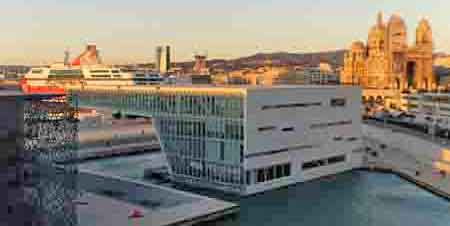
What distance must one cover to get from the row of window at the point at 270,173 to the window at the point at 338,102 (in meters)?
4.57

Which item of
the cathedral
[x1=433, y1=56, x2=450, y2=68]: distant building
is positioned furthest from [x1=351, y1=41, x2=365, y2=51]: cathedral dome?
[x1=433, y1=56, x2=450, y2=68]: distant building

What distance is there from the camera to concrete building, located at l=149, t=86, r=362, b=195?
25.5m

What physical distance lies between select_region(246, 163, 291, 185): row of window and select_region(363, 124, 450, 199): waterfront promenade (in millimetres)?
6261

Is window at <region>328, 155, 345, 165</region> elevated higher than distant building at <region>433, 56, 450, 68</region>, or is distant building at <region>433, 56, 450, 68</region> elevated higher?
distant building at <region>433, 56, 450, 68</region>

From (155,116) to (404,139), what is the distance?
17.9 metres

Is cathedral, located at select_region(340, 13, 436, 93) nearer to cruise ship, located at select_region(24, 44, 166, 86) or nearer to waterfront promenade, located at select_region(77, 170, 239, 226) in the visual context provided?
cruise ship, located at select_region(24, 44, 166, 86)

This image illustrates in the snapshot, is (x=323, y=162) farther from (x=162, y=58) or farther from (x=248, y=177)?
(x=162, y=58)

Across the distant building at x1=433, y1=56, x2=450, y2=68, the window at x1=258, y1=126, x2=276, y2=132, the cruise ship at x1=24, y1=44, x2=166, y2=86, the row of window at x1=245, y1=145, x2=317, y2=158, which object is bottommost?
the row of window at x1=245, y1=145, x2=317, y2=158

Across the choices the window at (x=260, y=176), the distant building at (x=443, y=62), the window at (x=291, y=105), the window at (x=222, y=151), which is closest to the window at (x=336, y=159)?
the window at (x=291, y=105)

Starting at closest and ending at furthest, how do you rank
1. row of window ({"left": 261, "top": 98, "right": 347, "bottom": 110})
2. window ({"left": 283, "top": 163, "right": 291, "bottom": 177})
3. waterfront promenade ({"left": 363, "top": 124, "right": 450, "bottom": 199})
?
1. row of window ({"left": 261, "top": 98, "right": 347, "bottom": 110})
2. window ({"left": 283, "top": 163, "right": 291, "bottom": 177})
3. waterfront promenade ({"left": 363, "top": 124, "right": 450, "bottom": 199})

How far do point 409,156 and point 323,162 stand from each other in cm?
830

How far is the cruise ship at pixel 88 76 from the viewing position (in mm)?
45188

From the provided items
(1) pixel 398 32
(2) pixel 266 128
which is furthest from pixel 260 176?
(1) pixel 398 32

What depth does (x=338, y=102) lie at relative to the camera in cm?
3061
